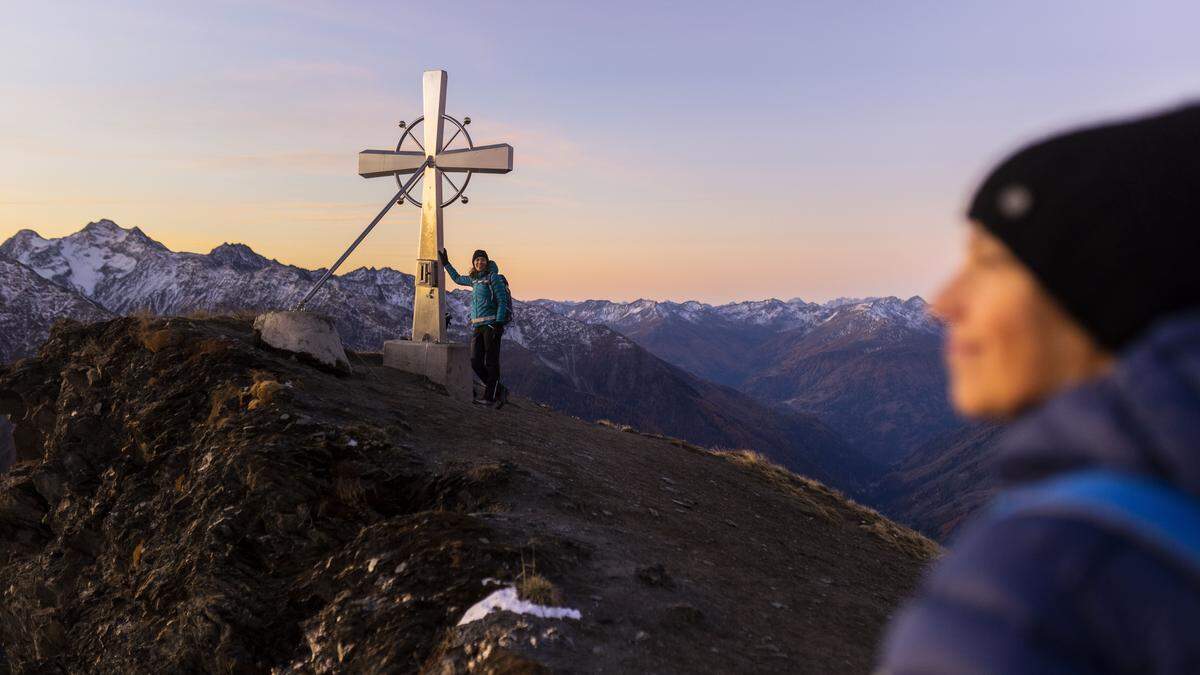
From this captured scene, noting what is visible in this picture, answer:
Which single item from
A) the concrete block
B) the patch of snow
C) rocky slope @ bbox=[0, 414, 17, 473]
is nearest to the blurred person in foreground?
the patch of snow

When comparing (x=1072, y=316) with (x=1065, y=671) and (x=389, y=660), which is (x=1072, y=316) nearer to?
(x=1065, y=671)

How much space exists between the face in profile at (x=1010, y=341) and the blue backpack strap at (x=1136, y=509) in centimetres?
25

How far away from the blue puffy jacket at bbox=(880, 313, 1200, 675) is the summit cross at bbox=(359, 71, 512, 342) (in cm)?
1729

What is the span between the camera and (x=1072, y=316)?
1.40 meters

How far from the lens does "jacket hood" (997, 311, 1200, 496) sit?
1149 mm

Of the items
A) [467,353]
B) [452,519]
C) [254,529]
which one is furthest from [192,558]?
[467,353]

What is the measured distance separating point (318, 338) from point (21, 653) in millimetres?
6951

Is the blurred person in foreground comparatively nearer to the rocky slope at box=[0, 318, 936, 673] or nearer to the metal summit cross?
the rocky slope at box=[0, 318, 936, 673]

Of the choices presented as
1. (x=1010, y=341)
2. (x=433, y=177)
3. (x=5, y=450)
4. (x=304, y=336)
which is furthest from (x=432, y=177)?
(x=5, y=450)

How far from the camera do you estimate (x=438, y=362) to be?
17.5 m

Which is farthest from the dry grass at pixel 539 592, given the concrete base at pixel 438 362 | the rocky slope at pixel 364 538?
the concrete base at pixel 438 362

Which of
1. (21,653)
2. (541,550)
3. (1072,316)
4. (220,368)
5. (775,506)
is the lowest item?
(21,653)

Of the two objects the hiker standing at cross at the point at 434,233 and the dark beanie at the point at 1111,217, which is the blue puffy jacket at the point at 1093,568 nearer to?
the dark beanie at the point at 1111,217

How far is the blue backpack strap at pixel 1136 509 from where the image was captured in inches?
44.5
